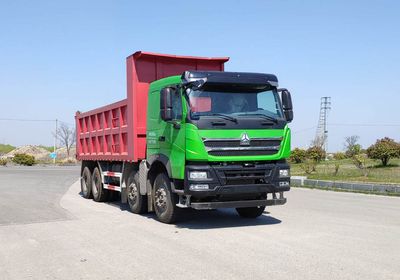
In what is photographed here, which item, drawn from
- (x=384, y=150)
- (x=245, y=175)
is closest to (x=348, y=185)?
(x=245, y=175)

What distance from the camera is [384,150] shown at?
27328 millimetres

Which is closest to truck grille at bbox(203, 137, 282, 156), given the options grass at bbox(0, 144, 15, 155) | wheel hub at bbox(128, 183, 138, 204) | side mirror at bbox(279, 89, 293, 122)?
side mirror at bbox(279, 89, 293, 122)

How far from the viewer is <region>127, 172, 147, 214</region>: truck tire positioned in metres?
10.2

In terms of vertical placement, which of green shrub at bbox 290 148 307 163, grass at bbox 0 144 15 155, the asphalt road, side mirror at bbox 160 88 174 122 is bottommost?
the asphalt road

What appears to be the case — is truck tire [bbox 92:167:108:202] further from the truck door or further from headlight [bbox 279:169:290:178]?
headlight [bbox 279:169:290:178]

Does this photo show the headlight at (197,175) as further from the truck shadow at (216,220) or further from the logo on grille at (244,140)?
the truck shadow at (216,220)

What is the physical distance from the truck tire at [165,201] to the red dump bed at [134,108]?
1092 mm

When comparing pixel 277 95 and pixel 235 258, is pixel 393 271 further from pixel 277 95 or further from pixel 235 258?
pixel 277 95

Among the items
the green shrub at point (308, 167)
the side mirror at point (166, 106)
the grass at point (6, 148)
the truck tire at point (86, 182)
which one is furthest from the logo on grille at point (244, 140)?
the grass at point (6, 148)

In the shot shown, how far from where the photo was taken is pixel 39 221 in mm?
9516

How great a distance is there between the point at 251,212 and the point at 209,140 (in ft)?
8.15

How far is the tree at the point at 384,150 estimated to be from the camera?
27344mm

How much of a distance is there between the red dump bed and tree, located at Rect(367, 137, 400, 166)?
62.9 ft

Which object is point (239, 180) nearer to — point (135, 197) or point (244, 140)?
point (244, 140)
